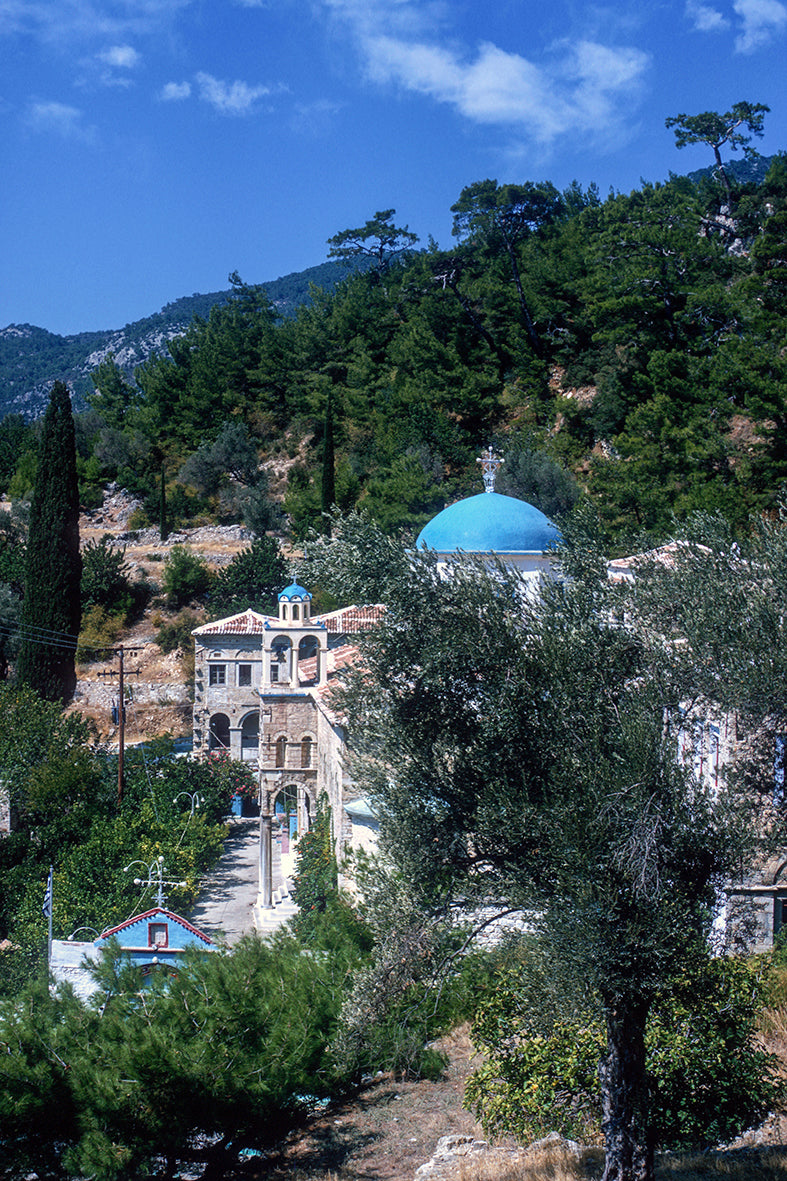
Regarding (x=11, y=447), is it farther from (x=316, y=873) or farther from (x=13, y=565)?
(x=316, y=873)

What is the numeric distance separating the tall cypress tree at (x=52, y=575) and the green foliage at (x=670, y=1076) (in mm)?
23556

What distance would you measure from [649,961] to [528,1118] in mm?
2400

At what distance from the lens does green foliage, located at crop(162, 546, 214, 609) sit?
36156mm

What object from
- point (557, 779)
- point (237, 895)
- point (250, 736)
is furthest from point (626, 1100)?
Answer: point (250, 736)

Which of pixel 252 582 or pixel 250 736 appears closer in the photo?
pixel 250 736

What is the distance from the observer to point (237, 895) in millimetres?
18875

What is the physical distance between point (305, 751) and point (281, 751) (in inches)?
18.1

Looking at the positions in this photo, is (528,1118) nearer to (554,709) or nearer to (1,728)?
(554,709)

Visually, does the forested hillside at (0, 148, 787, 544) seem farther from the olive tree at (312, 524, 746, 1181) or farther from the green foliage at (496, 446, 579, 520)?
the olive tree at (312, 524, 746, 1181)

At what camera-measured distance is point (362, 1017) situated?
246 inches

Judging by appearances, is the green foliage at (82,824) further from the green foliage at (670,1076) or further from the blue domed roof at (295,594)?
the green foliage at (670,1076)

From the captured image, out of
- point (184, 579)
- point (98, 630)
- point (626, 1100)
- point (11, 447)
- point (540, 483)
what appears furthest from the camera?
point (11, 447)

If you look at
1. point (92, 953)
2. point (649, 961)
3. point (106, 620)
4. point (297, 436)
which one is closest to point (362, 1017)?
point (649, 961)

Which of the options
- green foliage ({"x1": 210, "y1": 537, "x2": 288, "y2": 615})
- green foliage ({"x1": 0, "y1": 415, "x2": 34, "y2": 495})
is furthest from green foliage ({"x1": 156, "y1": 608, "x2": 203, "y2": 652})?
green foliage ({"x1": 0, "y1": 415, "x2": 34, "y2": 495})
